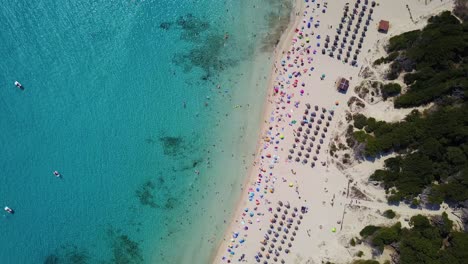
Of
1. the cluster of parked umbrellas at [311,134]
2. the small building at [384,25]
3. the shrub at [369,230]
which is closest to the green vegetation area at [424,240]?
the shrub at [369,230]

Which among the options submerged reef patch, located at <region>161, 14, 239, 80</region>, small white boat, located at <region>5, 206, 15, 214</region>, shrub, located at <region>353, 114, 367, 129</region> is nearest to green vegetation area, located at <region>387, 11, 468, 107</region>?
shrub, located at <region>353, 114, 367, 129</region>

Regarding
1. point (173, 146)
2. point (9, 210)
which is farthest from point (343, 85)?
point (9, 210)

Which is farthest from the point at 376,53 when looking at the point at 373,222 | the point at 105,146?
the point at 105,146

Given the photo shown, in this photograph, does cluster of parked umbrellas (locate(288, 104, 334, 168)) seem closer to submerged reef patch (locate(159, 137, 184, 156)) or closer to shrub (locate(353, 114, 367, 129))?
shrub (locate(353, 114, 367, 129))

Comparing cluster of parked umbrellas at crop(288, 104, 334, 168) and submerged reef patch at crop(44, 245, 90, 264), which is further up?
cluster of parked umbrellas at crop(288, 104, 334, 168)

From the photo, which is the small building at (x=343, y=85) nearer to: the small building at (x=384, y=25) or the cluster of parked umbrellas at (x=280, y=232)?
the small building at (x=384, y=25)

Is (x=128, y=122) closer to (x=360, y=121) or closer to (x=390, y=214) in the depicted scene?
(x=360, y=121)
